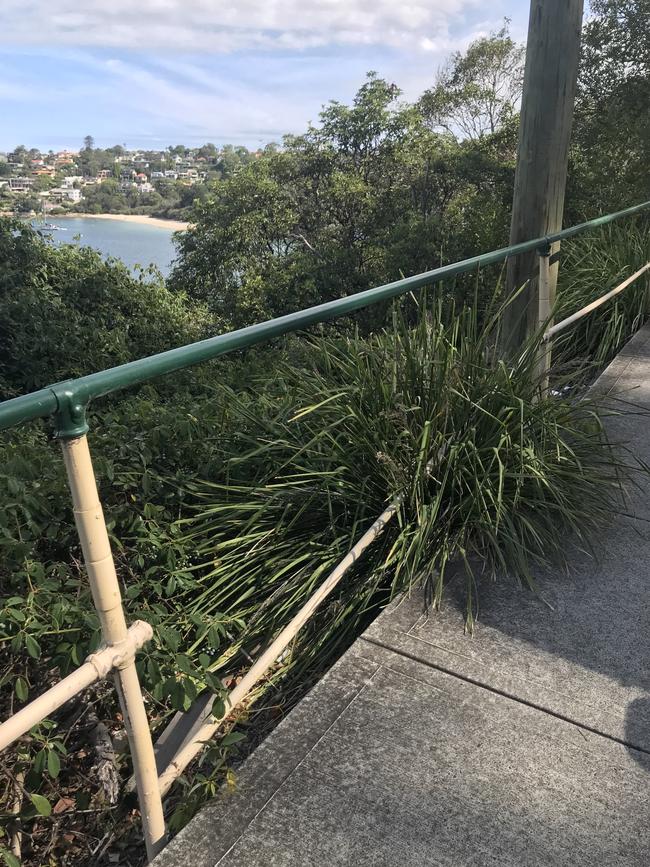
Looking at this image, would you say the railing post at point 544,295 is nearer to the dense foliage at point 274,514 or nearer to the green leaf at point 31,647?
the dense foliage at point 274,514

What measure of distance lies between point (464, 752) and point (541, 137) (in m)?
3.42

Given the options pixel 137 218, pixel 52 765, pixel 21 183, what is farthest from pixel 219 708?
pixel 137 218

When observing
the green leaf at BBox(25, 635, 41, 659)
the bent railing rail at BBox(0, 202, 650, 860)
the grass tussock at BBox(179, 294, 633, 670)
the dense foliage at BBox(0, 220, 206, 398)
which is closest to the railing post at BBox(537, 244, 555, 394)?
the grass tussock at BBox(179, 294, 633, 670)

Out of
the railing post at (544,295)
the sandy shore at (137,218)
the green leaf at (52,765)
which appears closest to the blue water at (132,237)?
the sandy shore at (137,218)

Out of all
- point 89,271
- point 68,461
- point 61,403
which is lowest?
point 89,271

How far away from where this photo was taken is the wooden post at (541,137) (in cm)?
387

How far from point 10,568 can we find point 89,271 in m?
9.42

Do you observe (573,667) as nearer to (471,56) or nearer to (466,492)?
(466,492)

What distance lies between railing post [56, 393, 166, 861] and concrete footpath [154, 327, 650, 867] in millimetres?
127

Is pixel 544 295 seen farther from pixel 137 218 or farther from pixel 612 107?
pixel 137 218

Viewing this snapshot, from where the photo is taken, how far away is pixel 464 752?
184 centimetres

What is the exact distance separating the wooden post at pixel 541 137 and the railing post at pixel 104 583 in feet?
8.48

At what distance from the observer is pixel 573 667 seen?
215 cm

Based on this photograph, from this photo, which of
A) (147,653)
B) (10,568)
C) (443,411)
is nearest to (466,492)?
(443,411)
